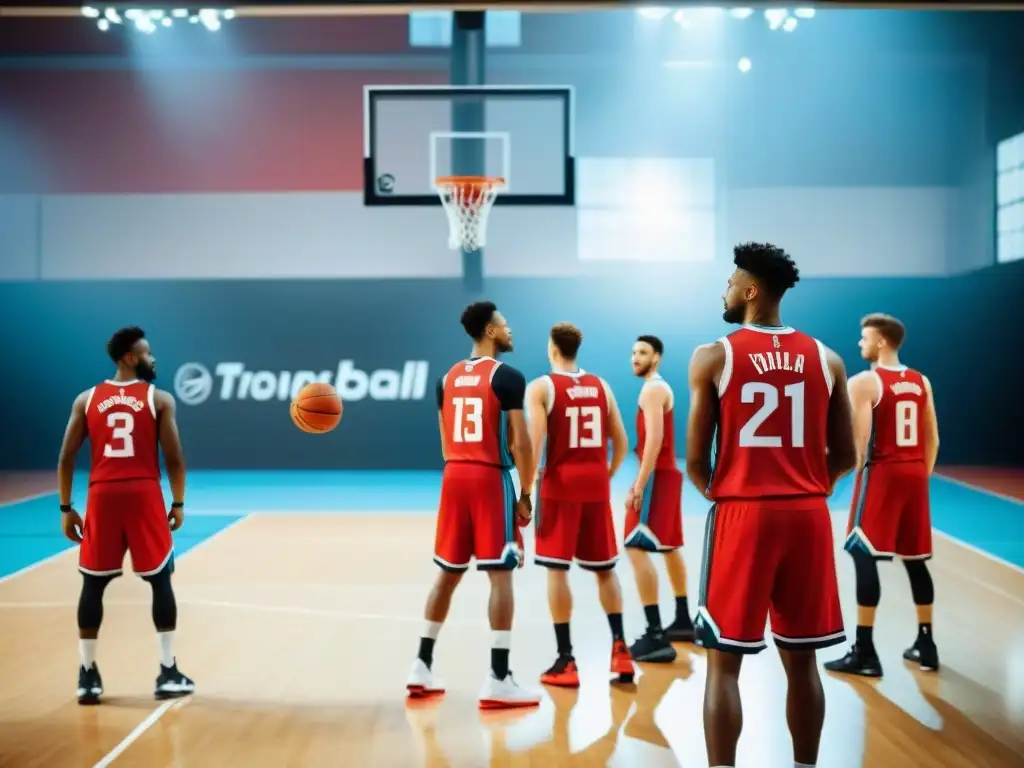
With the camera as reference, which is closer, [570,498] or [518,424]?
[518,424]

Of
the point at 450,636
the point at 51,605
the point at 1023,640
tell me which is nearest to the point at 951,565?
the point at 1023,640

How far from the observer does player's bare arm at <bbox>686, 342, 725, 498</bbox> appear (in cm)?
322

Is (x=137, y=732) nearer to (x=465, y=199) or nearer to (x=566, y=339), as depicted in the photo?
(x=566, y=339)

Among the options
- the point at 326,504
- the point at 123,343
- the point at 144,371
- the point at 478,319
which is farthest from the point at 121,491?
the point at 326,504

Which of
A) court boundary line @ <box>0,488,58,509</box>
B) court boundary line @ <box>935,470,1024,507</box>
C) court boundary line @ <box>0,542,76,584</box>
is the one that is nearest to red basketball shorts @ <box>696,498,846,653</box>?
court boundary line @ <box>0,542,76,584</box>

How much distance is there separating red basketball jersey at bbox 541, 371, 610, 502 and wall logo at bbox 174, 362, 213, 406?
36.2 feet

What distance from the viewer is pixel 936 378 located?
49.6 feet

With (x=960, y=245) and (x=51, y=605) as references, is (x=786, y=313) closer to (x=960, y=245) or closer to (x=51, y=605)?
(x=960, y=245)

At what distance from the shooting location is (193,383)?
15219 mm

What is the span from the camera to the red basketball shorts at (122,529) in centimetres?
472

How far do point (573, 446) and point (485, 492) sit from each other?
0.53 metres

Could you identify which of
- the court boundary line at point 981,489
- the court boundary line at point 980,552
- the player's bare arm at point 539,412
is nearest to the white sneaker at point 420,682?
the player's bare arm at point 539,412

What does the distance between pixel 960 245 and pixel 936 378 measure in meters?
1.89

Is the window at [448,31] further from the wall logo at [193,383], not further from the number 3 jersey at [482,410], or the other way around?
the number 3 jersey at [482,410]
